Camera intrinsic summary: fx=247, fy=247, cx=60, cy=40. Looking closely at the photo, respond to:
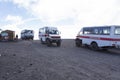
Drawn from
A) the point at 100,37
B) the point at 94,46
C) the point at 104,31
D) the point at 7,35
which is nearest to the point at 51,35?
the point at 94,46

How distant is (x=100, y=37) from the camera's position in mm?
24797

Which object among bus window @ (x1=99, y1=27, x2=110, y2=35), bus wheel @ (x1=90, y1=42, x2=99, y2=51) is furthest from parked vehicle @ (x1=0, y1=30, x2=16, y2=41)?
bus window @ (x1=99, y1=27, x2=110, y2=35)

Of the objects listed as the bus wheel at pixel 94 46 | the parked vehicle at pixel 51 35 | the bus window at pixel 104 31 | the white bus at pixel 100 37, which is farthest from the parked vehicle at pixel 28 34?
the bus window at pixel 104 31

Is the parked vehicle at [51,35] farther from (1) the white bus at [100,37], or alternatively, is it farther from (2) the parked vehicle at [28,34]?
(2) the parked vehicle at [28,34]

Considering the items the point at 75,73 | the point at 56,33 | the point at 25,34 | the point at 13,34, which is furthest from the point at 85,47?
the point at 25,34

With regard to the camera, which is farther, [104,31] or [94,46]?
[94,46]

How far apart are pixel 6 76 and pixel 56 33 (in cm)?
2175

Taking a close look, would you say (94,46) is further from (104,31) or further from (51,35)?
(51,35)

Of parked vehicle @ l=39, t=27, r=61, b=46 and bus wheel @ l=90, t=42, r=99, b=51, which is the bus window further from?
parked vehicle @ l=39, t=27, r=61, b=46

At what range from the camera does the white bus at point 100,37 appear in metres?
23.1

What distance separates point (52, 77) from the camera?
1121 cm

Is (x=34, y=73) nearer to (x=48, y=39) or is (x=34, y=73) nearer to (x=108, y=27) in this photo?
(x=108, y=27)

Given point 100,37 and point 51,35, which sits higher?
point 51,35

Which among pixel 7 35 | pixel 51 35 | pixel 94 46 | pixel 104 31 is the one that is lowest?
pixel 94 46
